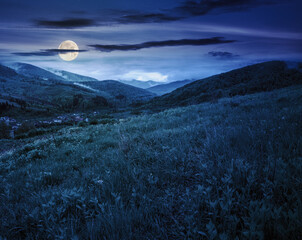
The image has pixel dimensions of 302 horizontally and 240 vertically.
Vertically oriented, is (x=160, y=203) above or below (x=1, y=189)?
above

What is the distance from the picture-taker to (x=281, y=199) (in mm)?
1789

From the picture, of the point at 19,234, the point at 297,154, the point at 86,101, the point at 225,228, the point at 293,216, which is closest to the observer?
the point at 293,216

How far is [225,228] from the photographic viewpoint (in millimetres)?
1568

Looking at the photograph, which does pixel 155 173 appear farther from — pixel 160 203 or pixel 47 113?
pixel 47 113

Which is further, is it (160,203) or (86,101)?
(86,101)

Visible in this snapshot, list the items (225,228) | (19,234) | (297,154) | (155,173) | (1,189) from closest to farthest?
(225,228), (19,234), (297,154), (155,173), (1,189)

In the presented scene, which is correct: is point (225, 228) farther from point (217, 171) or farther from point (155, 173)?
point (155, 173)

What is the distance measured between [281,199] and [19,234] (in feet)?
10.8

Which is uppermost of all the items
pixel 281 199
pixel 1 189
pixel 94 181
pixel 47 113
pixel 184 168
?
pixel 281 199

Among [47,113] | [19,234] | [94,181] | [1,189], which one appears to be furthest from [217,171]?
[47,113]

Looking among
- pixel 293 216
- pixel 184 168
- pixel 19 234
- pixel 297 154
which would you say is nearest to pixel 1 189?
pixel 19 234

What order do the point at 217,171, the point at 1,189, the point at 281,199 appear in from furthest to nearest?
the point at 1,189 < the point at 217,171 < the point at 281,199

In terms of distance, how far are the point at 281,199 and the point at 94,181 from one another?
8.98 ft

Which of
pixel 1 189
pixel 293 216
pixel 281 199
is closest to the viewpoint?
pixel 293 216
